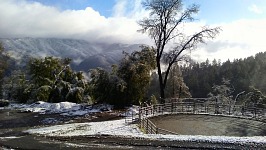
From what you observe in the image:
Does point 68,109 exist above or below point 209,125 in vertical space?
above

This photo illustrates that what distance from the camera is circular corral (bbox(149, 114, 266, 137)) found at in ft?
85.6

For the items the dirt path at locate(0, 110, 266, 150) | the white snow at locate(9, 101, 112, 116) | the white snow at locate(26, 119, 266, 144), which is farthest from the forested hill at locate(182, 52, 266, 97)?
the dirt path at locate(0, 110, 266, 150)

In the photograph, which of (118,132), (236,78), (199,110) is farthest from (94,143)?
(236,78)

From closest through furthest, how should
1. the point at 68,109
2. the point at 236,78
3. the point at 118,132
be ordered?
the point at 118,132 < the point at 68,109 < the point at 236,78

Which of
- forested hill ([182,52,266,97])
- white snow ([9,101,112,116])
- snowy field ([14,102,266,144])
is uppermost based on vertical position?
forested hill ([182,52,266,97])

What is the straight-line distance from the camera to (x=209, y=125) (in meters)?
29.1

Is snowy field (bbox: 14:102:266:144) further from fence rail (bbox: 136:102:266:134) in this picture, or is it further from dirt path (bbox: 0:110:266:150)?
fence rail (bbox: 136:102:266:134)

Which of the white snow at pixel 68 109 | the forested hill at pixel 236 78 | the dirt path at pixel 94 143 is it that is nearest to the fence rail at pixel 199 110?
the dirt path at pixel 94 143

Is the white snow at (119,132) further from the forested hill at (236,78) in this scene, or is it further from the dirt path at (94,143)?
the forested hill at (236,78)

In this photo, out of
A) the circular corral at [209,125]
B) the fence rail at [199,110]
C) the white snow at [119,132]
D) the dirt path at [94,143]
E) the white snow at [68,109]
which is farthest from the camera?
the white snow at [68,109]

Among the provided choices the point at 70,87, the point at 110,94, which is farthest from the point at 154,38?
the point at 70,87

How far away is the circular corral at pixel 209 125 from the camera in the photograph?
2608 centimetres

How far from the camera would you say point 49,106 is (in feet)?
146

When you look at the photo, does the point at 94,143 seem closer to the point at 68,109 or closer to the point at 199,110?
the point at 199,110
